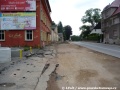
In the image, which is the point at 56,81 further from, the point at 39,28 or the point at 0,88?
the point at 39,28

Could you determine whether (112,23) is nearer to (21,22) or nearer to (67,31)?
(21,22)

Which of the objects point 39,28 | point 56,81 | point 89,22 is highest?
point 89,22

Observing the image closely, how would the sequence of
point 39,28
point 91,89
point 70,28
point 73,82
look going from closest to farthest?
point 91,89, point 73,82, point 39,28, point 70,28

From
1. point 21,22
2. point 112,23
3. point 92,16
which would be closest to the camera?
point 21,22

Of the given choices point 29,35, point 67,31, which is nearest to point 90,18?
point 67,31

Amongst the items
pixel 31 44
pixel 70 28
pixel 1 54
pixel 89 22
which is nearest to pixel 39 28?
pixel 31 44

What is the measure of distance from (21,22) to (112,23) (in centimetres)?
2965

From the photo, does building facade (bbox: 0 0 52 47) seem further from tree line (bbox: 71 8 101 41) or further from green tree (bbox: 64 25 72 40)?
green tree (bbox: 64 25 72 40)

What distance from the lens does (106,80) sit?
7.53 m

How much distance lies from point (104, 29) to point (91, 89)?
2139 inches

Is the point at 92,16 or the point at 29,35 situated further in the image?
the point at 92,16

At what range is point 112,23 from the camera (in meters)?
51.6

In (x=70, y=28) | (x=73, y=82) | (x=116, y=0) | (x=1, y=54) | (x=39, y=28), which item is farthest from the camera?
(x=70, y=28)

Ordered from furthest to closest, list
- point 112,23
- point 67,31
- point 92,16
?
point 67,31 < point 92,16 < point 112,23
